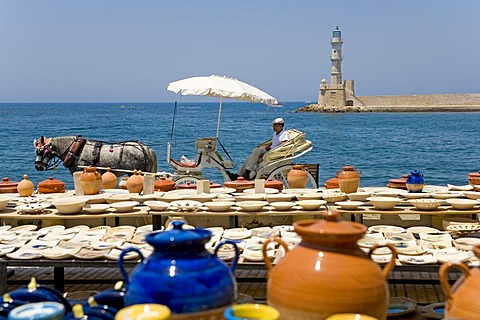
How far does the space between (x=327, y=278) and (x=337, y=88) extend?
292ft

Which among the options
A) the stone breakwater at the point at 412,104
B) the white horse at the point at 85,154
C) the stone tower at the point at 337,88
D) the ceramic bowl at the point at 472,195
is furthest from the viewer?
the stone breakwater at the point at 412,104

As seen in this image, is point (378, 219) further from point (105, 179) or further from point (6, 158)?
point (6, 158)

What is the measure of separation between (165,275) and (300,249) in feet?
1.54

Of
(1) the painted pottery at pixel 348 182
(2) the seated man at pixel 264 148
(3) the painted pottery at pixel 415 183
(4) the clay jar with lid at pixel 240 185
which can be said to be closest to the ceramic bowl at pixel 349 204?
(1) the painted pottery at pixel 348 182

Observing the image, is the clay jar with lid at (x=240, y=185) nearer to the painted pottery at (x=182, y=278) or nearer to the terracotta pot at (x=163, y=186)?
the terracotta pot at (x=163, y=186)

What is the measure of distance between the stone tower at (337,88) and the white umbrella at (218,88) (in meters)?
76.4

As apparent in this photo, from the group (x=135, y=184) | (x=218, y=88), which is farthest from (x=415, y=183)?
(x=218, y=88)

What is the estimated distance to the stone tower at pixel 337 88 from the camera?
87.2m

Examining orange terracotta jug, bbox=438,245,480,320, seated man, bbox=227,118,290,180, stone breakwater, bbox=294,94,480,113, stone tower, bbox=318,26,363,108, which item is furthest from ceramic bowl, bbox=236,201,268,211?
stone breakwater, bbox=294,94,480,113

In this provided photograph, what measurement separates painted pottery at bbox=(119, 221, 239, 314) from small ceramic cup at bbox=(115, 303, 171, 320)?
56mm

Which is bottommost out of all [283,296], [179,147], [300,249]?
[179,147]

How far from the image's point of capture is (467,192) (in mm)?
6410

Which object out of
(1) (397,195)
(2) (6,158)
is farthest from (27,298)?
(2) (6,158)

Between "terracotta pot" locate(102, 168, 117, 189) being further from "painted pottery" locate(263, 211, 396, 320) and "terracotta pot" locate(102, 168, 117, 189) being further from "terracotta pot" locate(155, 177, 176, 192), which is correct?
"painted pottery" locate(263, 211, 396, 320)
